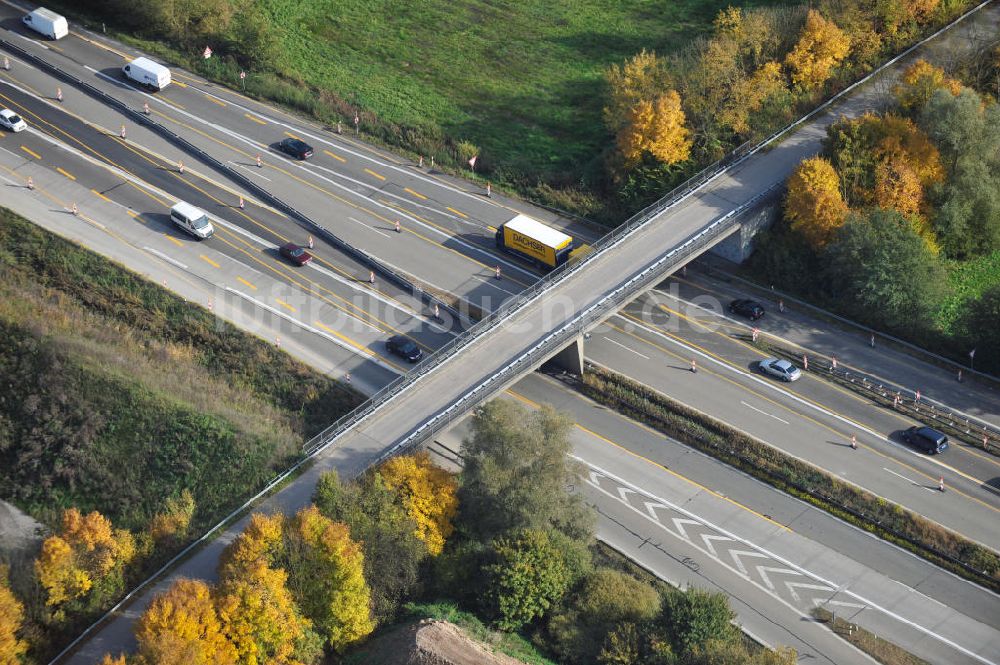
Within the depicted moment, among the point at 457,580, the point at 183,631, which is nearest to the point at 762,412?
the point at 457,580

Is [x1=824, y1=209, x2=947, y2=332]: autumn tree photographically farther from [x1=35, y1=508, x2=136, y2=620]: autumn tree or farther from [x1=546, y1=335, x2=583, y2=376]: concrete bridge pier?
[x1=35, y1=508, x2=136, y2=620]: autumn tree

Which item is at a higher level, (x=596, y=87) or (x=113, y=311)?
(x=596, y=87)

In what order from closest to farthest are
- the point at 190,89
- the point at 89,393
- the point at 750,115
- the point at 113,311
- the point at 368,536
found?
the point at 368,536
the point at 89,393
the point at 113,311
the point at 750,115
the point at 190,89

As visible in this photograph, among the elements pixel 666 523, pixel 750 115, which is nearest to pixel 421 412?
pixel 666 523

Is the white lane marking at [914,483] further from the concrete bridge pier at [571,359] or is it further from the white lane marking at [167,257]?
the white lane marking at [167,257]

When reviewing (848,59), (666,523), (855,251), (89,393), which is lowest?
(666,523)

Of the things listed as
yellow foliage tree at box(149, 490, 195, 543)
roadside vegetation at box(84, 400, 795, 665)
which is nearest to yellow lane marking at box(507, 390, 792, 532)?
roadside vegetation at box(84, 400, 795, 665)

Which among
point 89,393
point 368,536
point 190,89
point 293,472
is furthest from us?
point 190,89

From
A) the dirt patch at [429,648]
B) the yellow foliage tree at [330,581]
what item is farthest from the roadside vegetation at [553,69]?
the dirt patch at [429,648]

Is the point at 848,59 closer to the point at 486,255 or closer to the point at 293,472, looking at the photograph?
the point at 486,255
